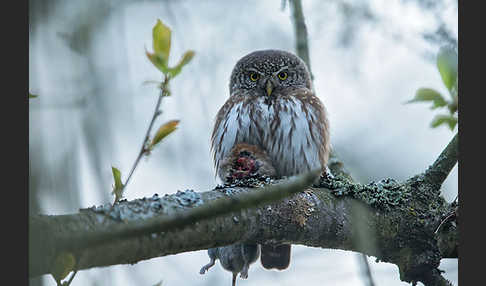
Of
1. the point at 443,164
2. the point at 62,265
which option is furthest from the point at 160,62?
the point at 443,164

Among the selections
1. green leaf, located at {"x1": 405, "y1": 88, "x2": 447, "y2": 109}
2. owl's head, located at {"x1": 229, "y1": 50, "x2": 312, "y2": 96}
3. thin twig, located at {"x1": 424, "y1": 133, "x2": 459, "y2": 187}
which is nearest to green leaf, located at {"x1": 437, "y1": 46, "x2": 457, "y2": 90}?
green leaf, located at {"x1": 405, "y1": 88, "x2": 447, "y2": 109}

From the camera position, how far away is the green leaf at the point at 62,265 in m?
1.40

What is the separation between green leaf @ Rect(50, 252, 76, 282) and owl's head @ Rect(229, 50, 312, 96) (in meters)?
2.94

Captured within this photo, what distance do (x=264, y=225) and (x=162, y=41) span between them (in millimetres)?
862

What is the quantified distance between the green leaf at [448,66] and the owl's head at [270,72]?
88.1 inches

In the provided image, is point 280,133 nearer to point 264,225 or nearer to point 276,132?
point 276,132

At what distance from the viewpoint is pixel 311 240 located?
2525 millimetres

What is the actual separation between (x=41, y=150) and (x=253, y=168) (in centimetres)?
165

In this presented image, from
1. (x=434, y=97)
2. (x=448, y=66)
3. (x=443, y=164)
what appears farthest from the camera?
(x=443, y=164)

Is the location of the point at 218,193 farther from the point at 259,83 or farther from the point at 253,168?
the point at 259,83

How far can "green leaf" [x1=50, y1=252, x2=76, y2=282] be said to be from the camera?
1396 millimetres

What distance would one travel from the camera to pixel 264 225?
2.25 metres

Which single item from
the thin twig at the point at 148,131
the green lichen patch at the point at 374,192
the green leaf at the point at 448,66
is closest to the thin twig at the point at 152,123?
the thin twig at the point at 148,131

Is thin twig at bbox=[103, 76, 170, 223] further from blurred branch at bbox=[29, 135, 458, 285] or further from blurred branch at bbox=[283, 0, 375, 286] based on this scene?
blurred branch at bbox=[283, 0, 375, 286]
